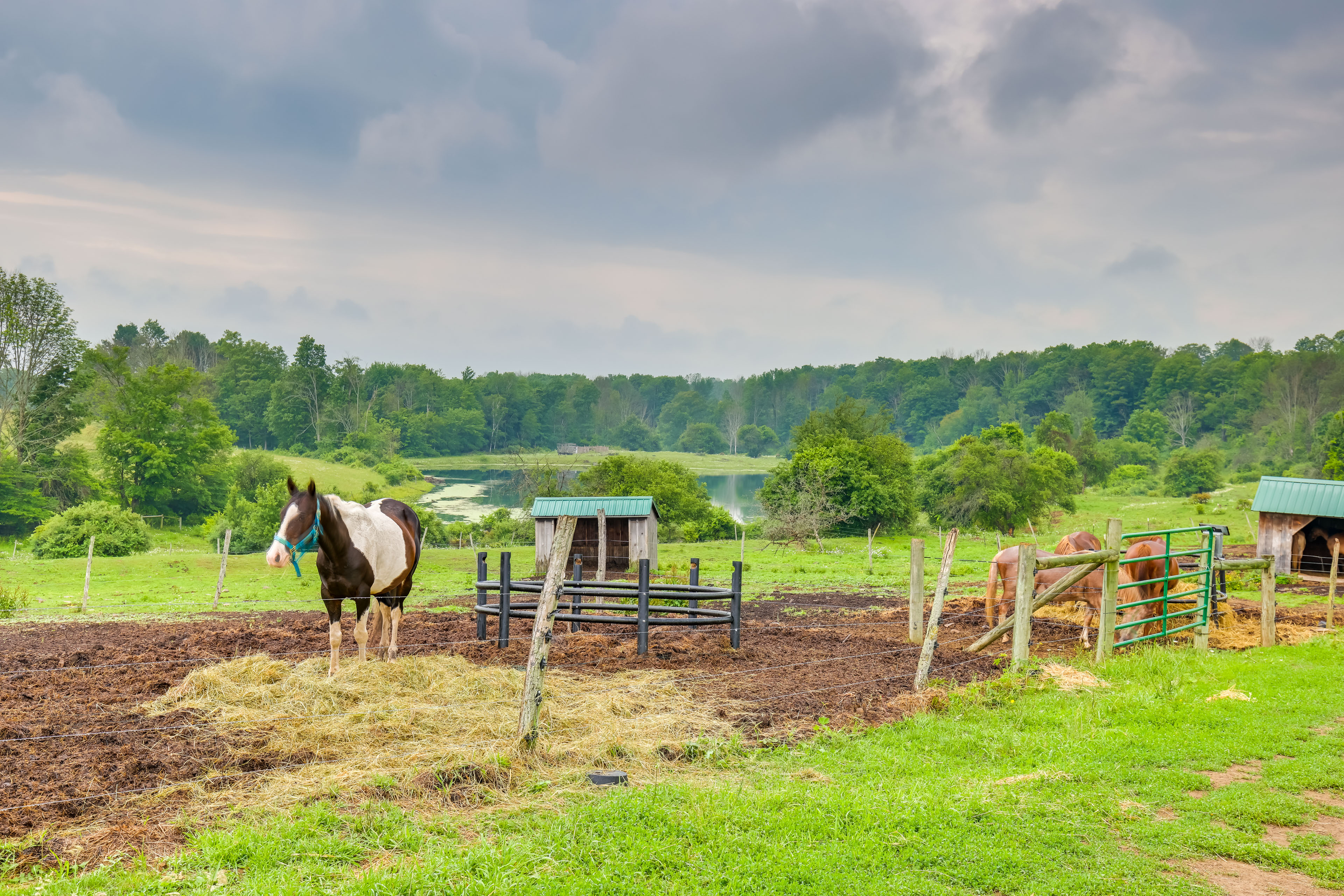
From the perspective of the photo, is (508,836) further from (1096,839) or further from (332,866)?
(1096,839)

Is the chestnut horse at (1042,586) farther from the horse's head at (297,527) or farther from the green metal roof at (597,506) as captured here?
the green metal roof at (597,506)

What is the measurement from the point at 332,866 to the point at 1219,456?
7645 centimetres

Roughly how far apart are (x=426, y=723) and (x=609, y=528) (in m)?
18.1

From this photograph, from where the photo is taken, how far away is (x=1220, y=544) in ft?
48.8

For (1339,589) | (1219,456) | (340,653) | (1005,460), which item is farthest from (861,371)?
(340,653)

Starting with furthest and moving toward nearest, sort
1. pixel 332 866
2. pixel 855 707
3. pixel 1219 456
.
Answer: pixel 1219 456 → pixel 855 707 → pixel 332 866

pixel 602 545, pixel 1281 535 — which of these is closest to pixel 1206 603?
pixel 1281 535

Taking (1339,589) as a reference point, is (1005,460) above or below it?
above

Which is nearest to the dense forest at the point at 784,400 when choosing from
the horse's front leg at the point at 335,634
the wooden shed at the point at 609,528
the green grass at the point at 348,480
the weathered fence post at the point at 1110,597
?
the green grass at the point at 348,480

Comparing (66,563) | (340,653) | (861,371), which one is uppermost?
(861,371)

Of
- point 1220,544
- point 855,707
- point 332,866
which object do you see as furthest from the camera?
point 1220,544

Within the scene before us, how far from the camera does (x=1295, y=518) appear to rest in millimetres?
21953

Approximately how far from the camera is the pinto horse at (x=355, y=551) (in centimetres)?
892

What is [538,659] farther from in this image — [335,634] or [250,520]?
[250,520]
